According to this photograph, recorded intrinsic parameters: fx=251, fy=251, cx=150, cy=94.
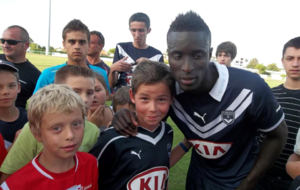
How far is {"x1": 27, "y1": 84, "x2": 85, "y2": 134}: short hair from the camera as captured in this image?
1.60 m

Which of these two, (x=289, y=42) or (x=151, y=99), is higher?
(x=289, y=42)

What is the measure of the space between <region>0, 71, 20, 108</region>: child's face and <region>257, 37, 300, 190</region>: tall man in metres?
2.64

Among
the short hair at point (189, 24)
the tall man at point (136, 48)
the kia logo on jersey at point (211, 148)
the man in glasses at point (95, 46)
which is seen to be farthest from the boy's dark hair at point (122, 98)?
the man in glasses at point (95, 46)

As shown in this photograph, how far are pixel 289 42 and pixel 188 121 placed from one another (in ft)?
5.92

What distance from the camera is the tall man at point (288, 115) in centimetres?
254

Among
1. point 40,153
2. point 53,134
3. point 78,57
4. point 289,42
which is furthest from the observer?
point 78,57

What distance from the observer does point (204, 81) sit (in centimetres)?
195

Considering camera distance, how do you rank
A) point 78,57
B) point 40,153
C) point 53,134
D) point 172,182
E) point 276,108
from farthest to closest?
point 172,182, point 78,57, point 276,108, point 40,153, point 53,134

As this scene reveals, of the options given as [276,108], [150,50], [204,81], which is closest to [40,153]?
[204,81]

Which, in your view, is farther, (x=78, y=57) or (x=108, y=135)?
(x=78, y=57)

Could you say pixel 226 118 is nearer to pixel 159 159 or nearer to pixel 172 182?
pixel 159 159

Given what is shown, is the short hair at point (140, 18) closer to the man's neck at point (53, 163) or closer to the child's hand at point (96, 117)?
the child's hand at point (96, 117)

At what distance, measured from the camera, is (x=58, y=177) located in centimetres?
161

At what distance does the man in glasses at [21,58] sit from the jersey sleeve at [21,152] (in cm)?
196
